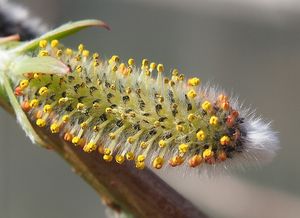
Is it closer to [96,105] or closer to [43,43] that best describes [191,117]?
[96,105]

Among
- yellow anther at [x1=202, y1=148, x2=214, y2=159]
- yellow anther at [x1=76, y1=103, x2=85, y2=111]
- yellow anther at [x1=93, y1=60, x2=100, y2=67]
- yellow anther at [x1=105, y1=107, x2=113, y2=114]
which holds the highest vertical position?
yellow anther at [x1=93, y1=60, x2=100, y2=67]

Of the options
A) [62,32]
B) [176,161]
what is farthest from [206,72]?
[176,161]

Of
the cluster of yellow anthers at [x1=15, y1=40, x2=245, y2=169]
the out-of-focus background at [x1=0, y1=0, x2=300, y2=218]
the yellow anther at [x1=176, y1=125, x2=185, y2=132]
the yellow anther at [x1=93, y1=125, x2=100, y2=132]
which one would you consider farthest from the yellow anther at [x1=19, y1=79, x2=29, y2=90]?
the out-of-focus background at [x1=0, y1=0, x2=300, y2=218]

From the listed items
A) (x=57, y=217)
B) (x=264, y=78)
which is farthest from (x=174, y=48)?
(x=57, y=217)

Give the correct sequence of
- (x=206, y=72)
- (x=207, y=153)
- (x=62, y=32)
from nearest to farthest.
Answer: (x=207, y=153)
(x=62, y=32)
(x=206, y=72)

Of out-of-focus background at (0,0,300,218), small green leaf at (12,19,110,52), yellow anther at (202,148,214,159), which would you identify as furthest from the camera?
out-of-focus background at (0,0,300,218)

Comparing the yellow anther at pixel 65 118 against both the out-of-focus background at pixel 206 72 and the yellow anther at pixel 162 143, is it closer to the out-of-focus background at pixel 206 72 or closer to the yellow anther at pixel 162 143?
the yellow anther at pixel 162 143

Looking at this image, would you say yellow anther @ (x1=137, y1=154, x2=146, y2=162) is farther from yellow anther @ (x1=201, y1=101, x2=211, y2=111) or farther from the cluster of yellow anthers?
yellow anther @ (x1=201, y1=101, x2=211, y2=111)
